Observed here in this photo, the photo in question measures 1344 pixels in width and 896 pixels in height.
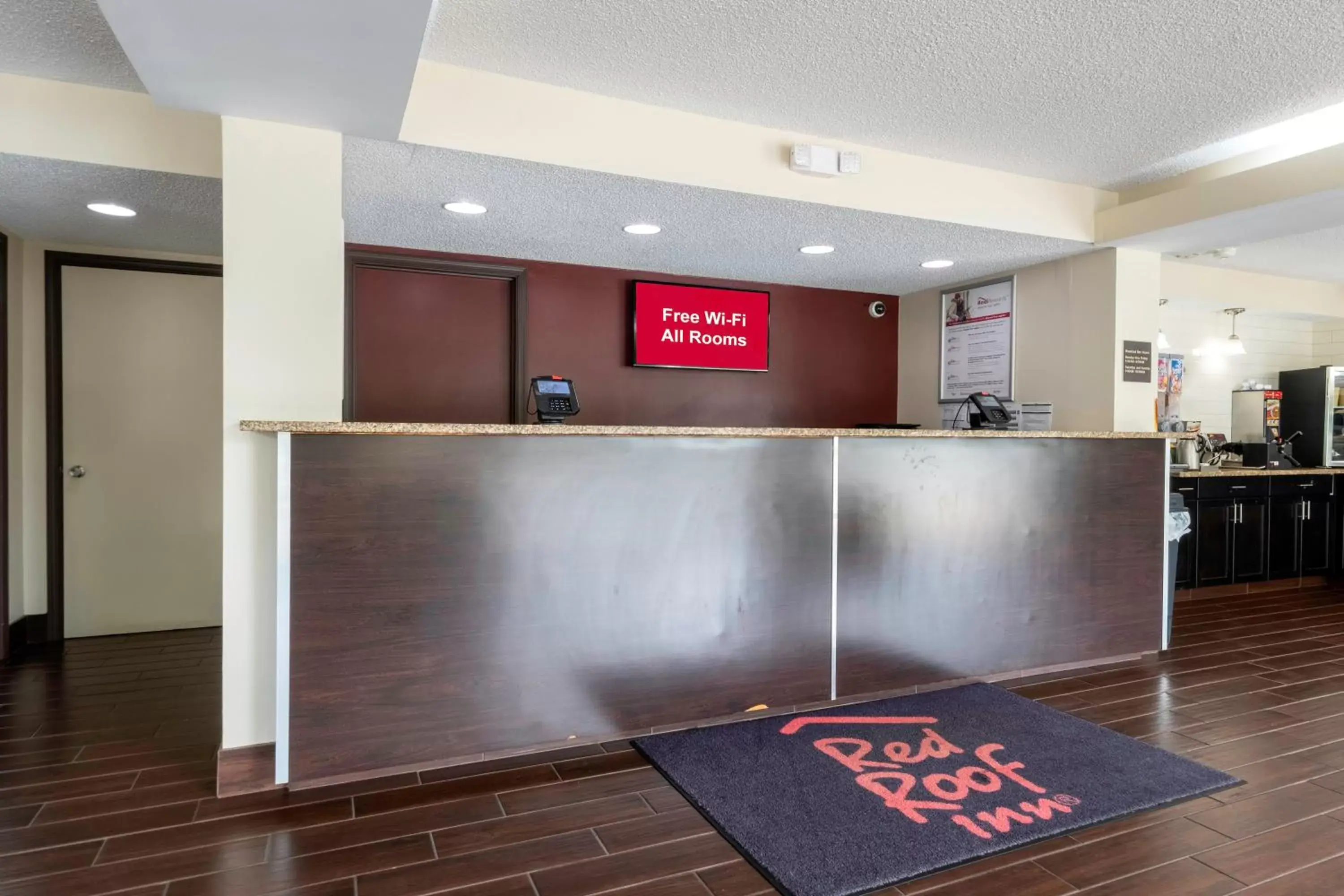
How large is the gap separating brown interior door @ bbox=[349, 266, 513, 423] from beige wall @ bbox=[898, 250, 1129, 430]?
3.13 metres

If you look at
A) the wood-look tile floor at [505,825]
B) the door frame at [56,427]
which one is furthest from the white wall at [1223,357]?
the door frame at [56,427]

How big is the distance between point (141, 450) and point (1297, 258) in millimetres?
7595

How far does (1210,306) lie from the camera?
21.4 ft

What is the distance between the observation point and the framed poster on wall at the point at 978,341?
519 cm

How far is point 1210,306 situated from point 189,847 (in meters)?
7.35

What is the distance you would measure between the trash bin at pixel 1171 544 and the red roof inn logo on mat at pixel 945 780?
2.00 m

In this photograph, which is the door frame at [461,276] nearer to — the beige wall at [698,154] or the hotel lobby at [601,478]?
the hotel lobby at [601,478]

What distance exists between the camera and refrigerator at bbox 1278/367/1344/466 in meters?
6.75

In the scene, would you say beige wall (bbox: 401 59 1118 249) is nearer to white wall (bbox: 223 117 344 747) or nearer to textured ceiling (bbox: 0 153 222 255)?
white wall (bbox: 223 117 344 747)

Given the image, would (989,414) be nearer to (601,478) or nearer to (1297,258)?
(601,478)

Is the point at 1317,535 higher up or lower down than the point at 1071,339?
lower down

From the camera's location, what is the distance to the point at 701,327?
17.8 feet

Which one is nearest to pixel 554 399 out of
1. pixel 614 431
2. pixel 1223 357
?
pixel 614 431

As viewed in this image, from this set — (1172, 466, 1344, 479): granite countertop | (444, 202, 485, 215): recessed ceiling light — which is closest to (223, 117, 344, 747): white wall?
(444, 202, 485, 215): recessed ceiling light
